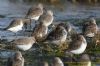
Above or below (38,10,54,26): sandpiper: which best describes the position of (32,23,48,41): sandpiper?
above

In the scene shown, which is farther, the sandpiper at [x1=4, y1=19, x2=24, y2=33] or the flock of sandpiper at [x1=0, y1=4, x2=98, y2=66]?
the sandpiper at [x1=4, y1=19, x2=24, y2=33]

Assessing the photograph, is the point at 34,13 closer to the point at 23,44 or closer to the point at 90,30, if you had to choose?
the point at 90,30

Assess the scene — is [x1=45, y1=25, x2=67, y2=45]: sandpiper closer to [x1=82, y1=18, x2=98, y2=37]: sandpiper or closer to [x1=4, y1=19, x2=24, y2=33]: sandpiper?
[x1=82, y1=18, x2=98, y2=37]: sandpiper

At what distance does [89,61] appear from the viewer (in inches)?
519

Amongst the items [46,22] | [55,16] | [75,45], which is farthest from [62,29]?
[55,16]

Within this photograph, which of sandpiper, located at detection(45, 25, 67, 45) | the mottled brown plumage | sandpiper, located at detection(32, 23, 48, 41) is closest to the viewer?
sandpiper, located at detection(45, 25, 67, 45)

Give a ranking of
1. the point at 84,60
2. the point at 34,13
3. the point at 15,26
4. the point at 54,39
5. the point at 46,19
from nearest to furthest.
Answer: the point at 84,60 < the point at 54,39 < the point at 15,26 < the point at 46,19 < the point at 34,13

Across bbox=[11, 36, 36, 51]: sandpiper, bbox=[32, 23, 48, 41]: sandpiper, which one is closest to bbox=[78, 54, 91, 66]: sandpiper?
bbox=[11, 36, 36, 51]: sandpiper

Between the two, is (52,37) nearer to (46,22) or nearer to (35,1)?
(46,22)

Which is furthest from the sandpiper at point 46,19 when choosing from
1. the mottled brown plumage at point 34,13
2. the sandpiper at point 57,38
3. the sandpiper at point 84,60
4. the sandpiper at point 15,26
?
the sandpiper at point 84,60

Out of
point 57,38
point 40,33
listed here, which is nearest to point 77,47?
point 57,38

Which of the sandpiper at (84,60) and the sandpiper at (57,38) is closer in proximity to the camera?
the sandpiper at (84,60)

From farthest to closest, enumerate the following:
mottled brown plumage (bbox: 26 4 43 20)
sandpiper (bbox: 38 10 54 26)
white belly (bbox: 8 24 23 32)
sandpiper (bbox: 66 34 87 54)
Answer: mottled brown plumage (bbox: 26 4 43 20) → sandpiper (bbox: 38 10 54 26) → white belly (bbox: 8 24 23 32) → sandpiper (bbox: 66 34 87 54)

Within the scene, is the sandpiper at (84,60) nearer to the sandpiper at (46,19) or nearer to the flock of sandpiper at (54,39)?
the flock of sandpiper at (54,39)
